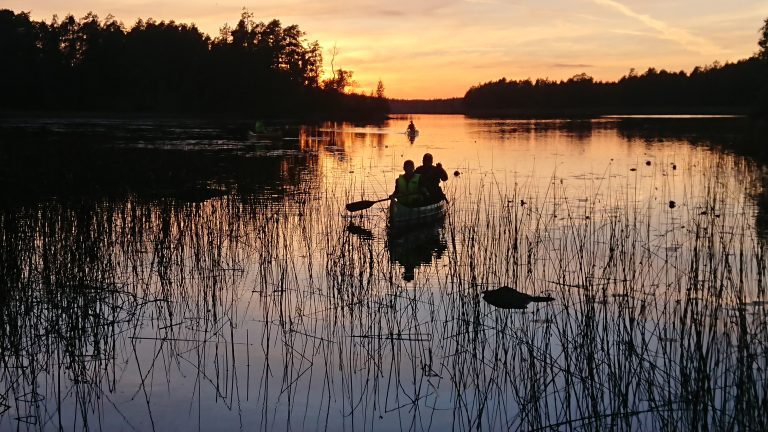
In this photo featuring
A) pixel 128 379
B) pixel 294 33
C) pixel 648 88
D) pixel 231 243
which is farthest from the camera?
pixel 648 88

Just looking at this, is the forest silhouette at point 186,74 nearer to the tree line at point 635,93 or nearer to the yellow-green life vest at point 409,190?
the tree line at point 635,93

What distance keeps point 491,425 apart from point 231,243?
7.44m

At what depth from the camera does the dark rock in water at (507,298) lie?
27.6ft

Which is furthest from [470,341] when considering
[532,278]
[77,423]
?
[77,423]

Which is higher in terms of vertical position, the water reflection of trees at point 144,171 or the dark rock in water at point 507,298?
the water reflection of trees at point 144,171

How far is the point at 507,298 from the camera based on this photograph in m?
8.47

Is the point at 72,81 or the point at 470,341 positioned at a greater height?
the point at 72,81

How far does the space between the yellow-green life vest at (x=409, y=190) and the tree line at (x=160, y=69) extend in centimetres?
6250

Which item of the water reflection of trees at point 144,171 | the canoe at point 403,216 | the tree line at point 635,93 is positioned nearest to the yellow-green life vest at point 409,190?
the canoe at point 403,216

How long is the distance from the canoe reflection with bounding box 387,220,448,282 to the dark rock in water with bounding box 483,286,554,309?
2.00 m

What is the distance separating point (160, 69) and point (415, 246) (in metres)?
77.6

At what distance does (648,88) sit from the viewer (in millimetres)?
140000

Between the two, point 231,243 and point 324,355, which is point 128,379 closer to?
point 324,355

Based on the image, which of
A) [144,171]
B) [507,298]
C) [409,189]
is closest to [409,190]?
[409,189]
